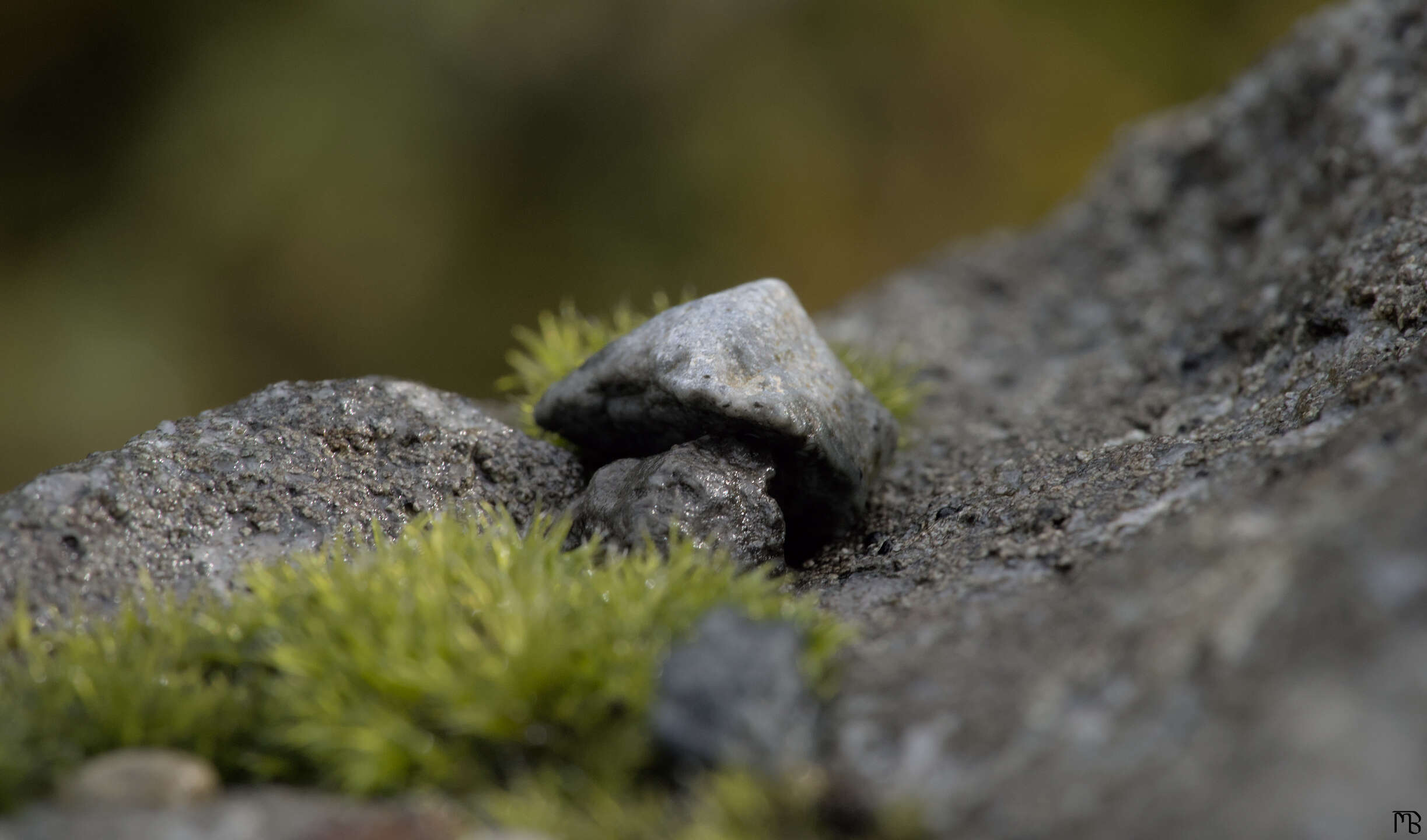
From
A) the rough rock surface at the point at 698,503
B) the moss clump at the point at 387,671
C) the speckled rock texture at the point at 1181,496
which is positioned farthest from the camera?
the rough rock surface at the point at 698,503

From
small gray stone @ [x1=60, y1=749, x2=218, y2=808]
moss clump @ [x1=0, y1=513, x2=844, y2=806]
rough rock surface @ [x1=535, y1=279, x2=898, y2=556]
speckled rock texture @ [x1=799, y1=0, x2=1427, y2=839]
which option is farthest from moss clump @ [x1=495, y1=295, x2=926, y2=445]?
small gray stone @ [x1=60, y1=749, x2=218, y2=808]

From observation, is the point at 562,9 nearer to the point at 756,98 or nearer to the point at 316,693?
the point at 756,98

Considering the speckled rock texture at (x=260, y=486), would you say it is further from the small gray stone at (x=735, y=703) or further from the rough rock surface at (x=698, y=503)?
the small gray stone at (x=735, y=703)

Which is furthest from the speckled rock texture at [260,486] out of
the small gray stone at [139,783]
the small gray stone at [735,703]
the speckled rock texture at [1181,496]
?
the small gray stone at [735,703]

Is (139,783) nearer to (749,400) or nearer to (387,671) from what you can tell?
(387,671)

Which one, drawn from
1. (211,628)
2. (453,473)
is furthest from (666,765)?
(453,473)

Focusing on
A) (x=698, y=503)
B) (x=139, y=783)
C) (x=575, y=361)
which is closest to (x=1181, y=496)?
(x=698, y=503)
